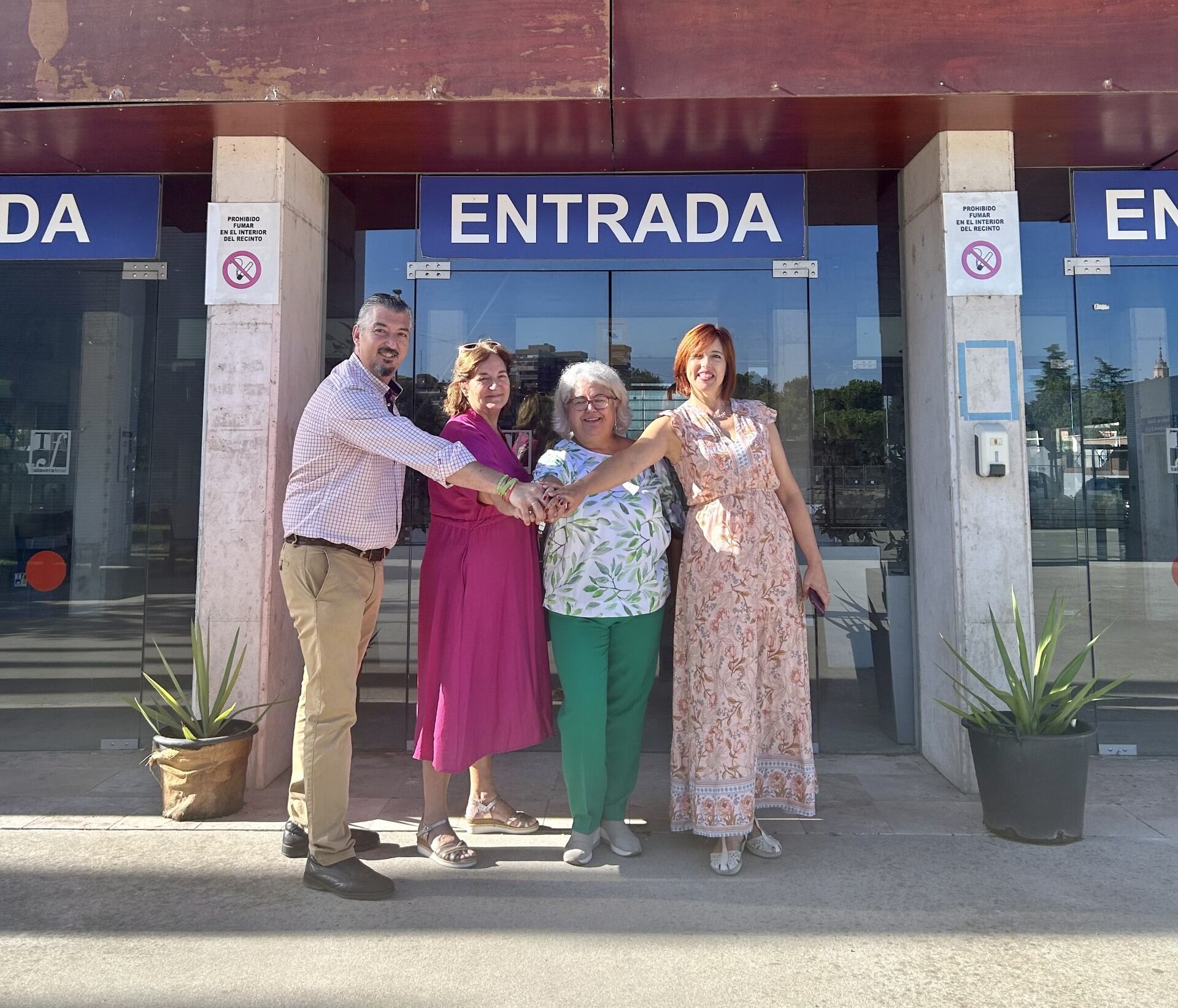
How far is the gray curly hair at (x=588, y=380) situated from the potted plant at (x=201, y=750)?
1820 mm

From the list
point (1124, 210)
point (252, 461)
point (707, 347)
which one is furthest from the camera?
point (1124, 210)

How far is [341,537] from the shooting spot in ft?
10.8

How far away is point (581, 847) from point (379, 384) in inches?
76.4

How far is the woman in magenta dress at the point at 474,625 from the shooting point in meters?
3.49

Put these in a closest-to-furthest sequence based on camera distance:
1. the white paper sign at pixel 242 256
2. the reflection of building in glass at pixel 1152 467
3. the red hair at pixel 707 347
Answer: the red hair at pixel 707 347, the white paper sign at pixel 242 256, the reflection of building in glass at pixel 1152 467

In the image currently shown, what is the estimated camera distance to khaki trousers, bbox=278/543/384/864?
3.18 metres

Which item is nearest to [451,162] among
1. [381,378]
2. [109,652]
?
[381,378]

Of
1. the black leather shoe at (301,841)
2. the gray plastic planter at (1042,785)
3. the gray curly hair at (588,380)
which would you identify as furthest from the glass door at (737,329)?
the black leather shoe at (301,841)

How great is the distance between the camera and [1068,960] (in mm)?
2670

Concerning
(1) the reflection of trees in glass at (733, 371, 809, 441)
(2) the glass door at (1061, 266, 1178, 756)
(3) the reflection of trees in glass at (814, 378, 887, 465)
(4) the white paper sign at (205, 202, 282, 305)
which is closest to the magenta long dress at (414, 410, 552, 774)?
(4) the white paper sign at (205, 202, 282, 305)

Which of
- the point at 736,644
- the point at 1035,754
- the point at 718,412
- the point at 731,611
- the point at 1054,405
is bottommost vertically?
the point at 1035,754

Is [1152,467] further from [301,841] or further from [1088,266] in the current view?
[301,841]

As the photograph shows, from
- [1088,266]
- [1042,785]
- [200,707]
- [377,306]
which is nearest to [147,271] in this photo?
[377,306]

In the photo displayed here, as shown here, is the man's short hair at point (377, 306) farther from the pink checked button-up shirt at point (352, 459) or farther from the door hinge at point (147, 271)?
the door hinge at point (147, 271)
